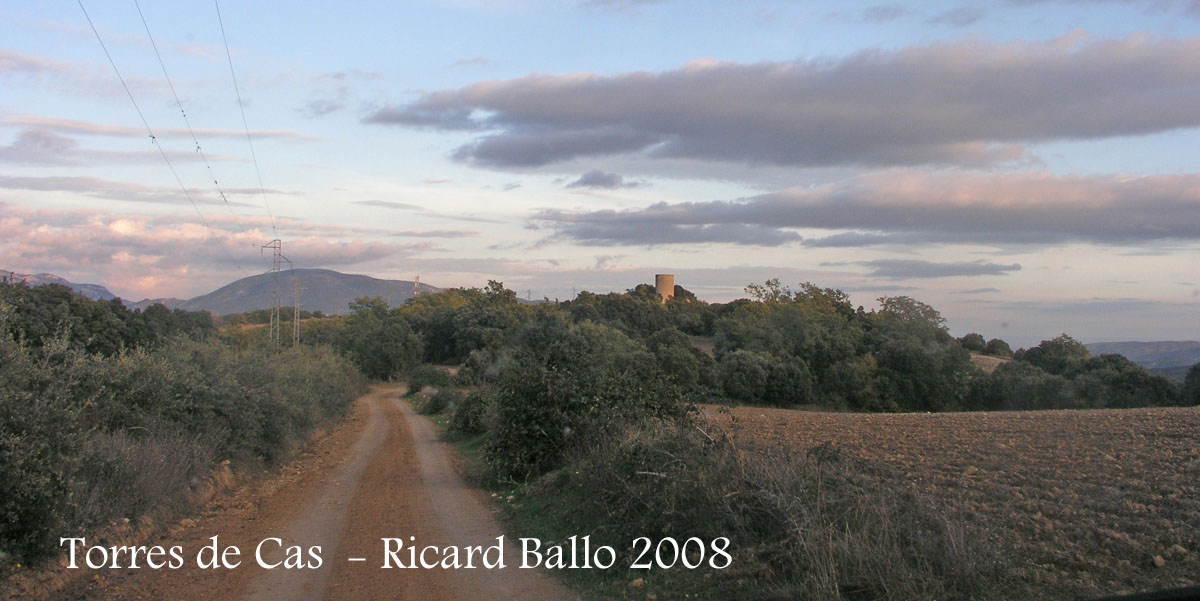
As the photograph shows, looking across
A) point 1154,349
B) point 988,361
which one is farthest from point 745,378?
point 1154,349

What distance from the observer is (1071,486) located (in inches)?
297

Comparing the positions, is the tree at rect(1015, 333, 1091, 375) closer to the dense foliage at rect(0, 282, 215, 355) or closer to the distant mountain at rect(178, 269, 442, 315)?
the dense foliage at rect(0, 282, 215, 355)

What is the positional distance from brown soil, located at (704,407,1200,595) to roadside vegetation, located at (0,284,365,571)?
727 centimetres

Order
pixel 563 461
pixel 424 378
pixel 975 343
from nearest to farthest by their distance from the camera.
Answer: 1. pixel 563 461
2. pixel 424 378
3. pixel 975 343

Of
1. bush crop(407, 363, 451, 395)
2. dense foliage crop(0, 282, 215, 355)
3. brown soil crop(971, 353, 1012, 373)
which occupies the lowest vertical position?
bush crop(407, 363, 451, 395)

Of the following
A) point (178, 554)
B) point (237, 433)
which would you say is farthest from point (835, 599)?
point (237, 433)

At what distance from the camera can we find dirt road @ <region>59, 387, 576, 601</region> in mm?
7109

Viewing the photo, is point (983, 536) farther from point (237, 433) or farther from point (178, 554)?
point (237, 433)

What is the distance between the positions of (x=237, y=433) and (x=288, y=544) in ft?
21.8

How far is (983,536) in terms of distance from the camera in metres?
5.37

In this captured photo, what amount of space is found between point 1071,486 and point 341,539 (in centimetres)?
Answer: 823

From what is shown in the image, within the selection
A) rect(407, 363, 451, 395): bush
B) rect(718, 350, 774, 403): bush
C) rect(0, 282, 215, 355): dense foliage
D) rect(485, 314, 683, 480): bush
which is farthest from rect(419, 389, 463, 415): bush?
rect(485, 314, 683, 480): bush

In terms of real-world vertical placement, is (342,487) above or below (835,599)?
below

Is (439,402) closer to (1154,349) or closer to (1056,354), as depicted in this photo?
(1056,354)
